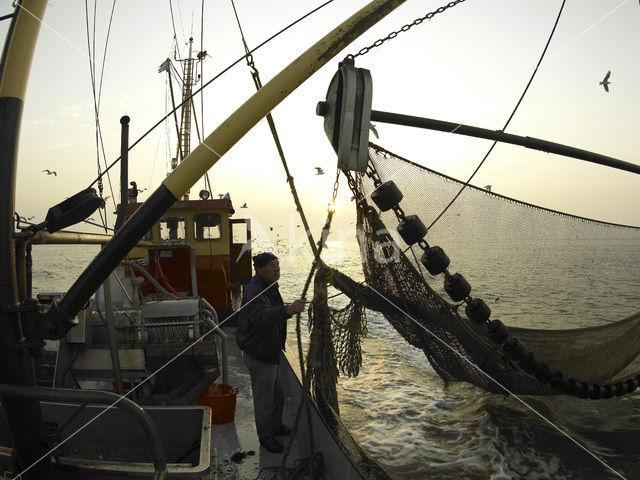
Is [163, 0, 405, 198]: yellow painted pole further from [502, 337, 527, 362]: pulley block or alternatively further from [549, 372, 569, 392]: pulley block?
[549, 372, 569, 392]: pulley block

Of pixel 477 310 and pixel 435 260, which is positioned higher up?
pixel 435 260

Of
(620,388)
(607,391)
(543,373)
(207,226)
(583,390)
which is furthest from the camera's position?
(207,226)

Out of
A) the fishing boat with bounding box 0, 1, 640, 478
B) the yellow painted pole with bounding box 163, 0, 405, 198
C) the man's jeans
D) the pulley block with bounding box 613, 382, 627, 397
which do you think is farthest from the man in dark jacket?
the pulley block with bounding box 613, 382, 627, 397

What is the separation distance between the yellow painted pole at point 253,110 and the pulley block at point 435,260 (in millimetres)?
1806

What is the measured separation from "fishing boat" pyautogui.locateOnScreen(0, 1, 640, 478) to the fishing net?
0.07 ft

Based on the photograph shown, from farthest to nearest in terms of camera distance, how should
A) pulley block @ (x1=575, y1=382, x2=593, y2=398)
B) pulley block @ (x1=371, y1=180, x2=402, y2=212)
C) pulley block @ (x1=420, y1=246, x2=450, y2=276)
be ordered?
pulley block @ (x1=575, y1=382, x2=593, y2=398) → pulley block @ (x1=420, y1=246, x2=450, y2=276) → pulley block @ (x1=371, y1=180, x2=402, y2=212)

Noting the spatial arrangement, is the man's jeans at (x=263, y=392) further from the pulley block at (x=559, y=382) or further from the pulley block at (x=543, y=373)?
the pulley block at (x=559, y=382)

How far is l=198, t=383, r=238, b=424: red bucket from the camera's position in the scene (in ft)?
13.8

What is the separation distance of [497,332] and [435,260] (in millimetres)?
1065

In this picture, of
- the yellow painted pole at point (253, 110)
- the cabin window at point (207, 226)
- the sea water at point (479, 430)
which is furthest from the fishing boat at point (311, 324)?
the cabin window at point (207, 226)

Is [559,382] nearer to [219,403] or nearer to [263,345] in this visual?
[263,345]

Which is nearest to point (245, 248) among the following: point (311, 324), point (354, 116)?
point (311, 324)

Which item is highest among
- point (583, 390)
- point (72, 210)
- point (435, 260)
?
point (72, 210)

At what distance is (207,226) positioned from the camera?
9.59m
